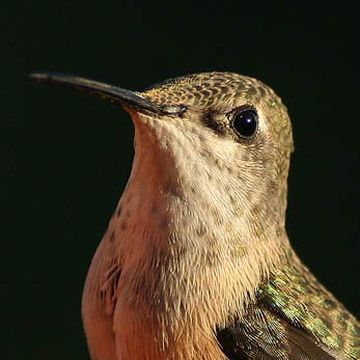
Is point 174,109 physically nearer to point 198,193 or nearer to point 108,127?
point 198,193

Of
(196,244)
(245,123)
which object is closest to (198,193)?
(196,244)

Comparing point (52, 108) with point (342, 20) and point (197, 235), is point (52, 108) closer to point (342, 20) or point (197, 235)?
point (342, 20)

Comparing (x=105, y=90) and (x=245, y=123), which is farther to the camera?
(x=245, y=123)

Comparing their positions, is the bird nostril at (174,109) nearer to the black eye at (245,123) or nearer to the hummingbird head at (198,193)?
the hummingbird head at (198,193)

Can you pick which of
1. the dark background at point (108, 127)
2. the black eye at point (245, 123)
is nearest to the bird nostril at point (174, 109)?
the black eye at point (245, 123)

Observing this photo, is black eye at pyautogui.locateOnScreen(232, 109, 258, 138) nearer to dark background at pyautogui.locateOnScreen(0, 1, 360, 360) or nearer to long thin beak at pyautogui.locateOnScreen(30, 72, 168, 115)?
long thin beak at pyautogui.locateOnScreen(30, 72, 168, 115)

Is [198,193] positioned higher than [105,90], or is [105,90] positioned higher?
[105,90]

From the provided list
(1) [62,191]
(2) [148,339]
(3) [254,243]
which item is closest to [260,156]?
(3) [254,243]

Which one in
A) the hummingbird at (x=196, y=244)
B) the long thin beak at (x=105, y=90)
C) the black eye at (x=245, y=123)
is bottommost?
the hummingbird at (x=196, y=244)
